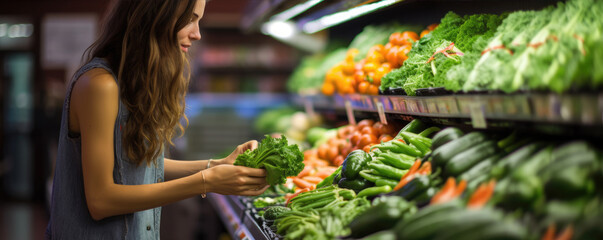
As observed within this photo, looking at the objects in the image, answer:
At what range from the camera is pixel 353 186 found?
8.05ft

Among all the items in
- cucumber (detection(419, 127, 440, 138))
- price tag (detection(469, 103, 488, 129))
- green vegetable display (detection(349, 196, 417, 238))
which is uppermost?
price tag (detection(469, 103, 488, 129))

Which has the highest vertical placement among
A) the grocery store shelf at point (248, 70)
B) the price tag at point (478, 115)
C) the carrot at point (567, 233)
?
the price tag at point (478, 115)

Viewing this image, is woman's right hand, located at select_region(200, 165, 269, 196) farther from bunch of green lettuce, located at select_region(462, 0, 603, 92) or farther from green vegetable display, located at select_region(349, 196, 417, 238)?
bunch of green lettuce, located at select_region(462, 0, 603, 92)

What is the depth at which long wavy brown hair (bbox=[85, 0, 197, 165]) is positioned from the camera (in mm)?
2092

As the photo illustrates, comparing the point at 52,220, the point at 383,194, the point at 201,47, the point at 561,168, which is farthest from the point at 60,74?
the point at 561,168

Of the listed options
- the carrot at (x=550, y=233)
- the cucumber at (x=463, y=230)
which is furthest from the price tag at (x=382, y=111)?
the carrot at (x=550, y=233)

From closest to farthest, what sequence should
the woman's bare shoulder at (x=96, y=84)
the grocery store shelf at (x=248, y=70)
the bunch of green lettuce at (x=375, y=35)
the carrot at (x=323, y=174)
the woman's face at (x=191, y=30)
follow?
the woman's bare shoulder at (x=96, y=84) → the woman's face at (x=191, y=30) → the carrot at (x=323, y=174) → the bunch of green lettuce at (x=375, y=35) → the grocery store shelf at (x=248, y=70)

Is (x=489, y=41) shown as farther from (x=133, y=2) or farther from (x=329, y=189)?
(x=133, y=2)

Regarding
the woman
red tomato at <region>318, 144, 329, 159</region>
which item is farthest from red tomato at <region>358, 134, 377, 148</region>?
the woman

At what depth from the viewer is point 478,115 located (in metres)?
1.79

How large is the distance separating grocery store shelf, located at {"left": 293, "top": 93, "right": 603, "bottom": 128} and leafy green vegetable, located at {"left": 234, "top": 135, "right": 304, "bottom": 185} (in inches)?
23.8

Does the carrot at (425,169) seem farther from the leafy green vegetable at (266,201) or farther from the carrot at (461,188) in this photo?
the leafy green vegetable at (266,201)

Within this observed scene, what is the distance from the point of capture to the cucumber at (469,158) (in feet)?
5.86

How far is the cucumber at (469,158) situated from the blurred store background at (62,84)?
5.31 metres
